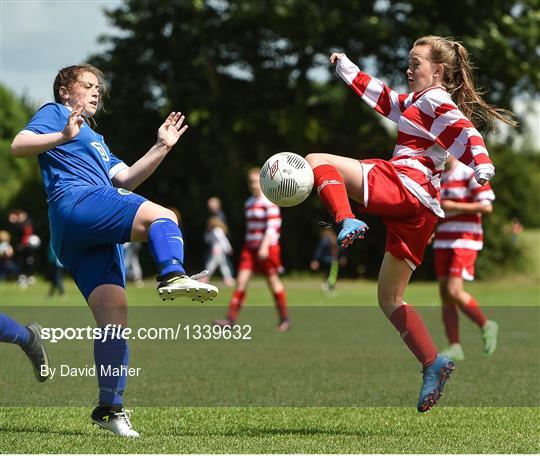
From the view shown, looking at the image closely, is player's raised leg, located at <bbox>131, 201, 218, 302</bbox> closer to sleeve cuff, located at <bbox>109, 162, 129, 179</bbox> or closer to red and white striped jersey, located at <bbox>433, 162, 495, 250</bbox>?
sleeve cuff, located at <bbox>109, 162, 129, 179</bbox>

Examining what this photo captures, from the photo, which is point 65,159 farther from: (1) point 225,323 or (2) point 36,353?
(1) point 225,323

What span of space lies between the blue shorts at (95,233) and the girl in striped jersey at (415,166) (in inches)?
45.0

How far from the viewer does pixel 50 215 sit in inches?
221

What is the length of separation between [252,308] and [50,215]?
41.1ft

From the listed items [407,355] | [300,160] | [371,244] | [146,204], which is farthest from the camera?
[371,244]

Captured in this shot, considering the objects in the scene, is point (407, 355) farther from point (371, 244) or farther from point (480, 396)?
point (371, 244)

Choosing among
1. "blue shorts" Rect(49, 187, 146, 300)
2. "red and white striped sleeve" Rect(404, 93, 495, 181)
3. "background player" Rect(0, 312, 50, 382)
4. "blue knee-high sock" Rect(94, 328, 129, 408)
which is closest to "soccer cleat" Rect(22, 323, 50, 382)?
"background player" Rect(0, 312, 50, 382)

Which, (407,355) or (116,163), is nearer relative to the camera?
(116,163)

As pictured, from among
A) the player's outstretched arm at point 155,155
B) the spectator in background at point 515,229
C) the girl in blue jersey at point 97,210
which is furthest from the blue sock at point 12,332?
the spectator in background at point 515,229

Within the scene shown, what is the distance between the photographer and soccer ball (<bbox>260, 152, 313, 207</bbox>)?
575 cm

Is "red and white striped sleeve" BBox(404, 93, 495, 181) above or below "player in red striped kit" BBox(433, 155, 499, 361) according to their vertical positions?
above

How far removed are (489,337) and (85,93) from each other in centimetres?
544

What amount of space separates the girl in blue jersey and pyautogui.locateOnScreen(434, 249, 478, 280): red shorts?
4783 mm

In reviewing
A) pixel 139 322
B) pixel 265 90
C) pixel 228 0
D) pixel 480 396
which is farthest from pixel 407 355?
pixel 265 90
